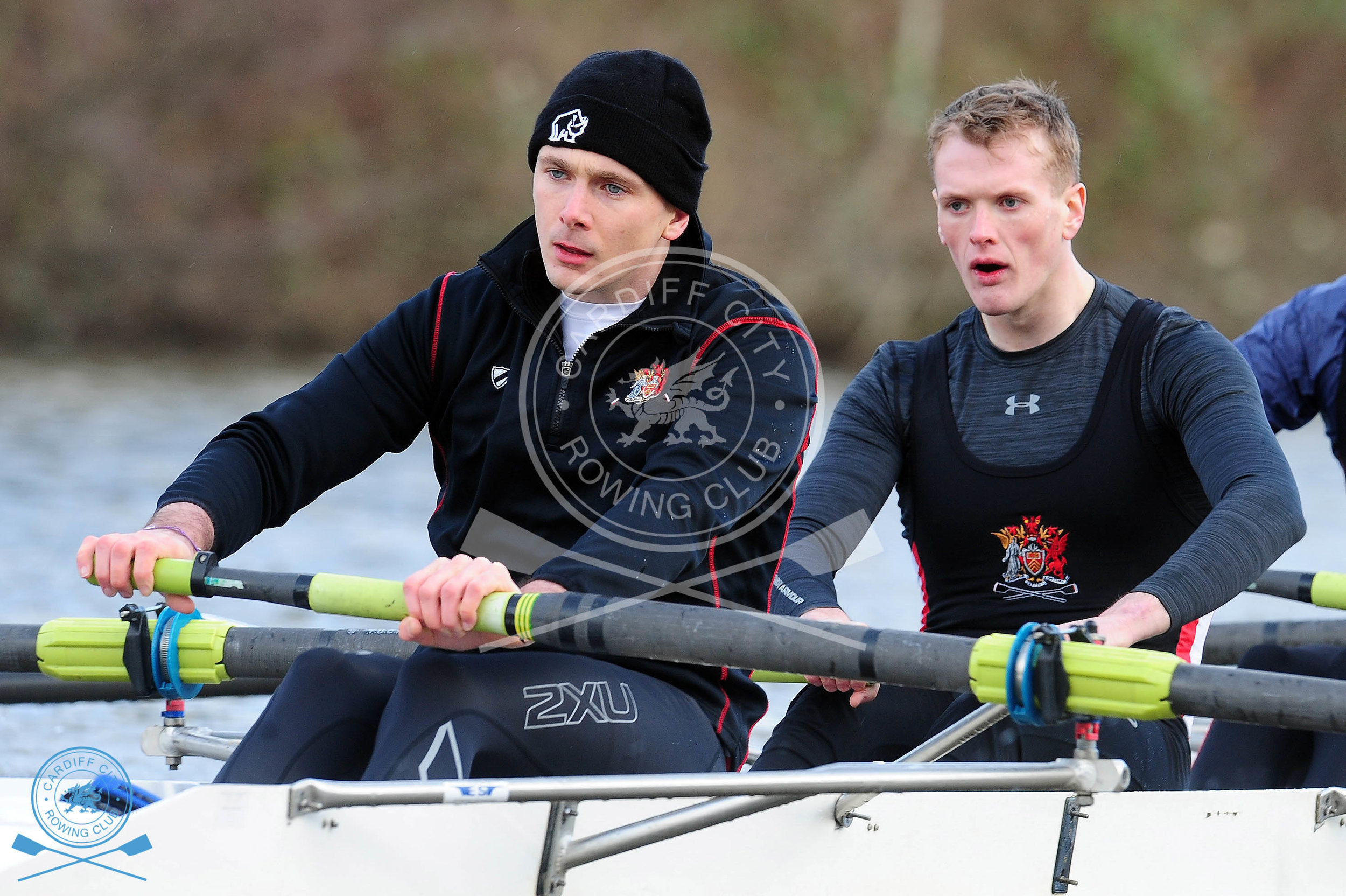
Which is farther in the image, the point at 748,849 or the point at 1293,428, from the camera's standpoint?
the point at 1293,428

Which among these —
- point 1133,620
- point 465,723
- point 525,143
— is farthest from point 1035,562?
point 525,143

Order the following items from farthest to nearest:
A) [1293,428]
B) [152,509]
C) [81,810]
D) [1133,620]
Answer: [152,509] → [1293,428] → [1133,620] → [81,810]

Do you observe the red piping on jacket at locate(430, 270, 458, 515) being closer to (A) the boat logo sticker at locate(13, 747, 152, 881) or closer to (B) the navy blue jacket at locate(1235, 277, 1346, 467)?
(A) the boat logo sticker at locate(13, 747, 152, 881)

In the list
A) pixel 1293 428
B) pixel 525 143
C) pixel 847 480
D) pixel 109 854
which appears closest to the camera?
pixel 109 854

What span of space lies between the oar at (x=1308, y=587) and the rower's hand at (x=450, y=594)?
Result: 1.83m

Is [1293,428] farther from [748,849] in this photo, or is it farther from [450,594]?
[450,594]

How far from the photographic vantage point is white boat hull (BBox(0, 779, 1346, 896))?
1776 mm

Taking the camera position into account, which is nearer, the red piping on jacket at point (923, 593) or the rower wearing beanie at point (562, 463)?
the rower wearing beanie at point (562, 463)

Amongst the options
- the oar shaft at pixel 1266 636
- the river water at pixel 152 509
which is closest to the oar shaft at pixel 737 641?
the oar shaft at pixel 1266 636

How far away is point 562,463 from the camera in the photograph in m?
2.28

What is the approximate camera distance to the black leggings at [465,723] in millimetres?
1993

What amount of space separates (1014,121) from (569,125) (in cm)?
80

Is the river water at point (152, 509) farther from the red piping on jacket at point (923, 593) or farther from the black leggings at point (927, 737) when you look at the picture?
the black leggings at point (927, 737)

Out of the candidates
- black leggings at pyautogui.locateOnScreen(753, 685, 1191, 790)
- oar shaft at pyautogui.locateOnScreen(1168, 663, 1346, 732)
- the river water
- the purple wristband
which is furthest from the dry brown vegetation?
oar shaft at pyautogui.locateOnScreen(1168, 663, 1346, 732)
